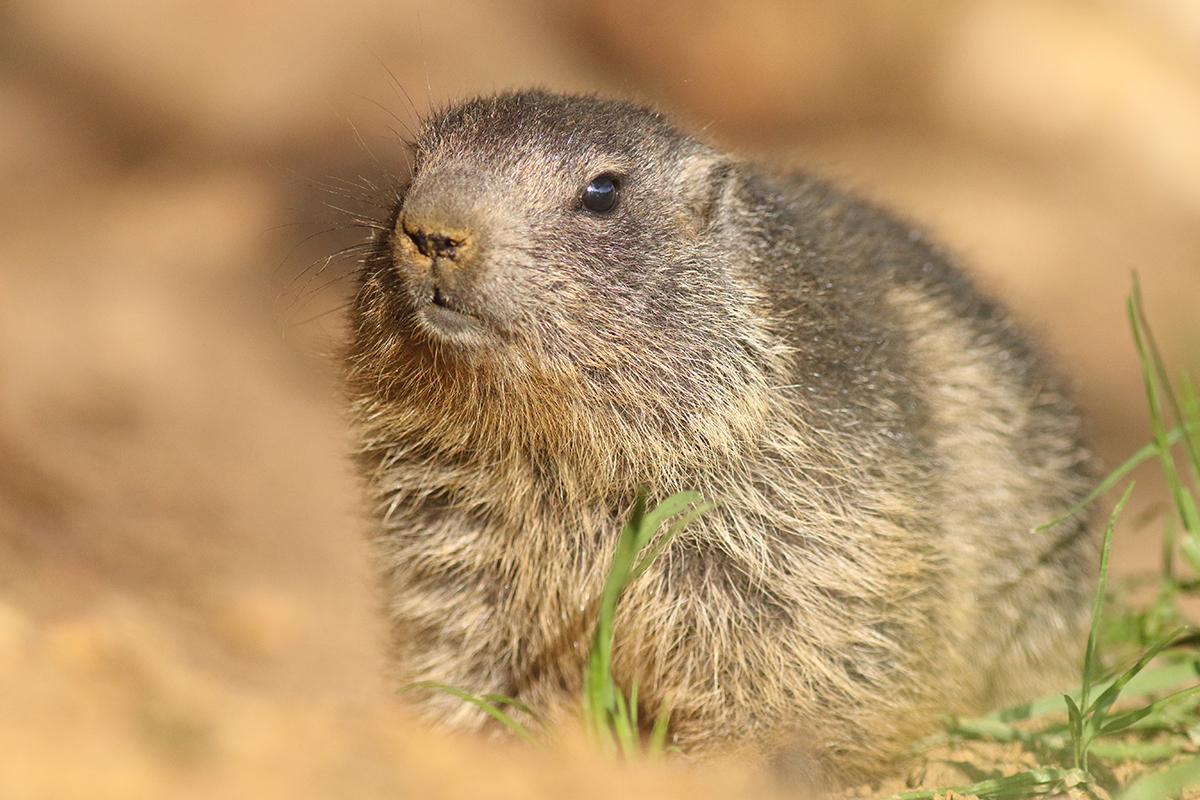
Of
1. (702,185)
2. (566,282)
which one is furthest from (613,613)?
(702,185)

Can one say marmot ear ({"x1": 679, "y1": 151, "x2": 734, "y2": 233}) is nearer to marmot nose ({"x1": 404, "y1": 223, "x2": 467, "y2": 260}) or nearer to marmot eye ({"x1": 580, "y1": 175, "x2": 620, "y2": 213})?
marmot eye ({"x1": 580, "y1": 175, "x2": 620, "y2": 213})

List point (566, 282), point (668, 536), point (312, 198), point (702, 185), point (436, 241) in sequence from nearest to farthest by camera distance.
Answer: point (436, 241), point (566, 282), point (668, 536), point (702, 185), point (312, 198)

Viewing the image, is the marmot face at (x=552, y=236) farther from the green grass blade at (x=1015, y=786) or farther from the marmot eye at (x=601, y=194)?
the green grass blade at (x=1015, y=786)

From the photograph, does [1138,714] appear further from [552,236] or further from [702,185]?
[552,236]

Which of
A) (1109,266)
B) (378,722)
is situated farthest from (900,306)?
(1109,266)

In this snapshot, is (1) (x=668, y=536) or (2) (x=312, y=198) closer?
(1) (x=668, y=536)

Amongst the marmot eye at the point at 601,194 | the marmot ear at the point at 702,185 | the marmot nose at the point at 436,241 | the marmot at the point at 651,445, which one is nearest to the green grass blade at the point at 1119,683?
the marmot at the point at 651,445
